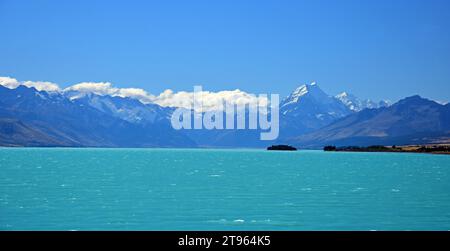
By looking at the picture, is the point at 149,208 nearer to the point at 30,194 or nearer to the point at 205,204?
the point at 205,204

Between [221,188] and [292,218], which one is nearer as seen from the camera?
[292,218]

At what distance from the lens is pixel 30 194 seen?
73.6 m

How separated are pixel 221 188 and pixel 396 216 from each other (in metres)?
36.9

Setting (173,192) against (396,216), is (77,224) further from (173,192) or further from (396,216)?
(173,192)
